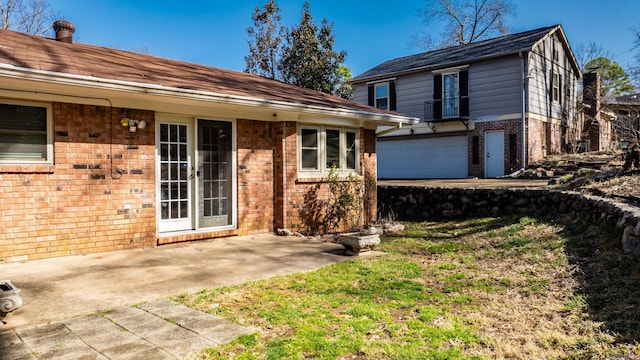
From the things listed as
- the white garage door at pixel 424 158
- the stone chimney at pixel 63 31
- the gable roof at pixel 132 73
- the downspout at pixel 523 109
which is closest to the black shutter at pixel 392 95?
the white garage door at pixel 424 158

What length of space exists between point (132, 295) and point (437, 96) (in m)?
18.2

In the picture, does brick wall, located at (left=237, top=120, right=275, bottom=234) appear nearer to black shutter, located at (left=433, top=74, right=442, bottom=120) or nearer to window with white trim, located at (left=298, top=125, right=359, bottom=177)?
window with white trim, located at (left=298, top=125, right=359, bottom=177)

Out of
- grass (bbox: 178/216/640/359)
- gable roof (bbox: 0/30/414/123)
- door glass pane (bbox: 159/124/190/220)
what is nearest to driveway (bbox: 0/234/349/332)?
grass (bbox: 178/216/640/359)

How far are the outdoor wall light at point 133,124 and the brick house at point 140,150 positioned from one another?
22 millimetres

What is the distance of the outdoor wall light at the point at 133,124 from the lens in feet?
21.8

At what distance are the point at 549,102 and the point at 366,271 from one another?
18.3 metres

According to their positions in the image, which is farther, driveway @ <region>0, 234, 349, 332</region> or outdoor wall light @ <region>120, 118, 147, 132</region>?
outdoor wall light @ <region>120, 118, 147, 132</region>

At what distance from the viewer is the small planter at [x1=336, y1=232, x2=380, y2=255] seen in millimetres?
6651

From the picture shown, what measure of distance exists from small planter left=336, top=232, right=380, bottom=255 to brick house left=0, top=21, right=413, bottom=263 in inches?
85.2

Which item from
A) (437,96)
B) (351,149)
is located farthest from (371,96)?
(351,149)

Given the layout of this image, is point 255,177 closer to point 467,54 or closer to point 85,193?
point 85,193

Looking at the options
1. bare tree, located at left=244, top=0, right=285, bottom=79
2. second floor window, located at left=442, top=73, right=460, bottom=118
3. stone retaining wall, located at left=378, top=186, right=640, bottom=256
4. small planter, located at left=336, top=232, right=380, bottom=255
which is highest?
bare tree, located at left=244, top=0, right=285, bottom=79

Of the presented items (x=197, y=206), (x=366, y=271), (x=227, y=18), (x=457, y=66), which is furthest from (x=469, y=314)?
(x=227, y=18)

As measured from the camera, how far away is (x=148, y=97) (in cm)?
654
